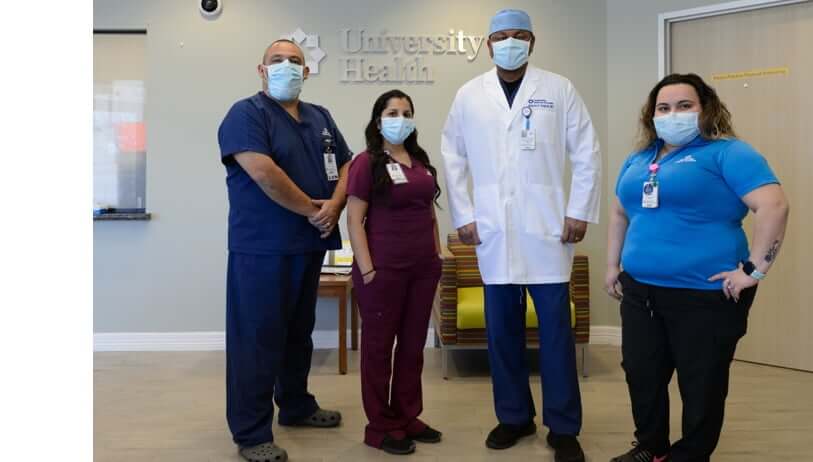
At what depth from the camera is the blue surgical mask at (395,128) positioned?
97.1 inches

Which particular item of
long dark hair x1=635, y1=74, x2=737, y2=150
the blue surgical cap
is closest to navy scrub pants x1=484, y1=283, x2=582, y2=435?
long dark hair x1=635, y1=74, x2=737, y2=150

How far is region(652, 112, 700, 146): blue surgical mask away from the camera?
6.61 ft

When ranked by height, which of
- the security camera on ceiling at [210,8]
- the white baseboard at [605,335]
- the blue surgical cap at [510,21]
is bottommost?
the white baseboard at [605,335]

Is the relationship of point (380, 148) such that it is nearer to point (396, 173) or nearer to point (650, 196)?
point (396, 173)

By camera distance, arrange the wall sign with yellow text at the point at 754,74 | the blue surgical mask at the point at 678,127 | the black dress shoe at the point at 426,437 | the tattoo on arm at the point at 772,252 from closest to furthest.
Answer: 1. the tattoo on arm at the point at 772,252
2. the blue surgical mask at the point at 678,127
3. the black dress shoe at the point at 426,437
4. the wall sign with yellow text at the point at 754,74

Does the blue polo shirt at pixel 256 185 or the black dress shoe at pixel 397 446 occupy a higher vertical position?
the blue polo shirt at pixel 256 185

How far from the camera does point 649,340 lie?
2.16m

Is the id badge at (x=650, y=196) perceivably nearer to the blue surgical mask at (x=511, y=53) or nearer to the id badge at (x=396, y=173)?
the blue surgical mask at (x=511, y=53)

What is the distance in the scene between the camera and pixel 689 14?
13.4ft

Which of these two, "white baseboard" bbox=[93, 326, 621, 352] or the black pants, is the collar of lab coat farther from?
"white baseboard" bbox=[93, 326, 621, 352]

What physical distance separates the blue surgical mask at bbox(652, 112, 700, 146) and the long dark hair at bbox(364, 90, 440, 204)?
2.92 feet

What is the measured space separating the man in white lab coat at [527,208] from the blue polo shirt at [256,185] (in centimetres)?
61

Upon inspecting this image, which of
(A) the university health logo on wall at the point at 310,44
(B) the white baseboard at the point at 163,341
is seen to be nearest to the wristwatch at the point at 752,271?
(A) the university health logo on wall at the point at 310,44

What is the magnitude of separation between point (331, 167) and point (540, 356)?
1.13 metres
